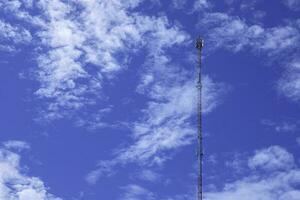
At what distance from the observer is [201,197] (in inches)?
5113

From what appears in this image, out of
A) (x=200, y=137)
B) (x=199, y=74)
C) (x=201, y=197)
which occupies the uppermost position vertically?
(x=199, y=74)

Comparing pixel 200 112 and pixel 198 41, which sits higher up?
pixel 198 41

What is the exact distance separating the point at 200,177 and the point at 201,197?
3.33m

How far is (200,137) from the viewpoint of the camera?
134000 millimetres

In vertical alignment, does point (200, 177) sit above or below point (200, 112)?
below

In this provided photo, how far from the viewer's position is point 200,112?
13575cm

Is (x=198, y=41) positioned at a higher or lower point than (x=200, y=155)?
higher

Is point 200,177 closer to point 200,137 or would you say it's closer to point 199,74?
point 200,137

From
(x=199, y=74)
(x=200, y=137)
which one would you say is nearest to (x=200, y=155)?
(x=200, y=137)

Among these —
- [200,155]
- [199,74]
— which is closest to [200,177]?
[200,155]

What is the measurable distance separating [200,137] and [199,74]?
975 centimetres

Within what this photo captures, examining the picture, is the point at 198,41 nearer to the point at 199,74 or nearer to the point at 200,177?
the point at 199,74

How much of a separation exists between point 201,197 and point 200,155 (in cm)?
644

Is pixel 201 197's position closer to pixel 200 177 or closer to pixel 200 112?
pixel 200 177
